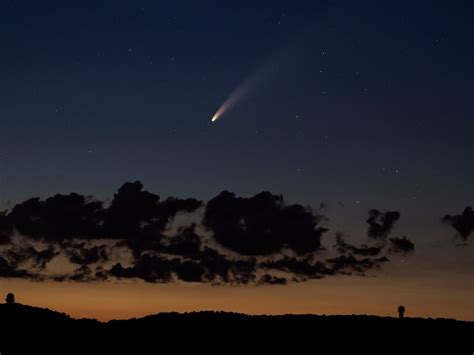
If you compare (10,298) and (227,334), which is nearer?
(10,298)

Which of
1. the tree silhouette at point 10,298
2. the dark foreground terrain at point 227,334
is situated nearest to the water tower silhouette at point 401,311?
the dark foreground terrain at point 227,334

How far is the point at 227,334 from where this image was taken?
3351 inches

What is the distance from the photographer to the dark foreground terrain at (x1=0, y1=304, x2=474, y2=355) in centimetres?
7356

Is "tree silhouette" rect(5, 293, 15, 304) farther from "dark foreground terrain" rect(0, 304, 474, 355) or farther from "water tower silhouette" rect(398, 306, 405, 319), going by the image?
"water tower silhouette" rect(398, 306, 405, 319)

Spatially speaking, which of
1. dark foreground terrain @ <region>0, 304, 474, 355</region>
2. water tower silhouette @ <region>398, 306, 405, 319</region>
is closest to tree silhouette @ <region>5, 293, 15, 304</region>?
dark foreground terrain @ <region>0, 304, 474, 355</region>

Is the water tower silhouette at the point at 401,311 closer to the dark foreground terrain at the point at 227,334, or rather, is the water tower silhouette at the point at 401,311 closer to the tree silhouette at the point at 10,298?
the dark foreground terrain at the point at 227,334

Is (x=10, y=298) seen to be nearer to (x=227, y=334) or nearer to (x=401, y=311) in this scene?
(x=227, y=334)

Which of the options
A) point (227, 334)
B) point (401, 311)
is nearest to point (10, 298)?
point (227, 334)

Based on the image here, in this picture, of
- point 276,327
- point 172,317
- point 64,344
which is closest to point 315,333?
point 276,327

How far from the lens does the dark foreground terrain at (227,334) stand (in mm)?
73562

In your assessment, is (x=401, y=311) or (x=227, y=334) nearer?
(x=401, y=311)

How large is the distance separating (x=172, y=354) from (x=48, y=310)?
1238 centimetres

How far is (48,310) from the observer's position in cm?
7900

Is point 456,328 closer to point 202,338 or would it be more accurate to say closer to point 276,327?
point 276,327
